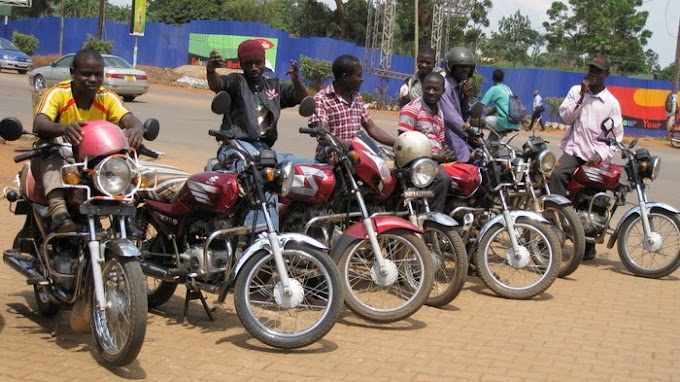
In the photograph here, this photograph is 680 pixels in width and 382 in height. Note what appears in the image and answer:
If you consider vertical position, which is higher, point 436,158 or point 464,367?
point 436,158

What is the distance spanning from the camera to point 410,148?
20.6 ft

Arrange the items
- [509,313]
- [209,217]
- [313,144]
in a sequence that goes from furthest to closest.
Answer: [313,144] → [509,313] → [209,217]

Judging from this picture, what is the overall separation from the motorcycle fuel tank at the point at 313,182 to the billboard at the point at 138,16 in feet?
109

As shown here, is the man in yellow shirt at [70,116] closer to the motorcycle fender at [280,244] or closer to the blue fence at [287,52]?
the motorcycle fender at [280,244]

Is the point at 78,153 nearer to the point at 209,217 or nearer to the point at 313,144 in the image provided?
the point at 209,217

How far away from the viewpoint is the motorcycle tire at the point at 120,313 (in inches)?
170

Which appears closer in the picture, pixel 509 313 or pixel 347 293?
pixel 347 293

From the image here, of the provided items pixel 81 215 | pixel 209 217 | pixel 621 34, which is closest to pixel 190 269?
pixel 209 217

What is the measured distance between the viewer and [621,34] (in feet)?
157

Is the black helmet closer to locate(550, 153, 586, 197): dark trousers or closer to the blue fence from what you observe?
locate(550, 153, 586, 197): dark trousers

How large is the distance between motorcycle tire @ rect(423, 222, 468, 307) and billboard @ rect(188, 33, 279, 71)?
33.5 m

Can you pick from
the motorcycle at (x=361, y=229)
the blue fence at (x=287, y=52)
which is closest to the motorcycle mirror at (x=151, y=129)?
the motorcycle at (x=361, y=229)

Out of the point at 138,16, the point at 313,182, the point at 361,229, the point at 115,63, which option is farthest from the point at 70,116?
the point at 138,16

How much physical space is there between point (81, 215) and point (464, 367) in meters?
2.37
